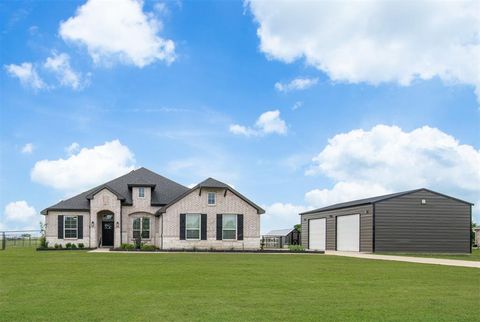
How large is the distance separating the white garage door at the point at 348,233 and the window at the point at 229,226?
8.29 m

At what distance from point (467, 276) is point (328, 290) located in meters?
6.12

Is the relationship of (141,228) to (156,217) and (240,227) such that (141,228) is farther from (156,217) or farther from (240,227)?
(240,227)

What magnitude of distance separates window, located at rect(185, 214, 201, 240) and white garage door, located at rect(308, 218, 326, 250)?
12.1 metres

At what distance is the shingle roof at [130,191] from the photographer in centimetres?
3416

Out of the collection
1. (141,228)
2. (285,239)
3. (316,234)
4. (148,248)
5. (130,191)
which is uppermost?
(130,191)

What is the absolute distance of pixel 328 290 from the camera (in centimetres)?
1084

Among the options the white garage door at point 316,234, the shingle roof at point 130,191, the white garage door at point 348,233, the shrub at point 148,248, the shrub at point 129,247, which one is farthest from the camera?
the white garage door at point 316,234

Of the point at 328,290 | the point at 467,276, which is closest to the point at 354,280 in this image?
the point at 328,290

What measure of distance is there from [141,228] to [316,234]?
1494 centimetres

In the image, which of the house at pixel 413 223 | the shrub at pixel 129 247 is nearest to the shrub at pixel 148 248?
the shrub at pixel 129 247

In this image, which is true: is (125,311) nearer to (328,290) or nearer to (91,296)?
(91,296)

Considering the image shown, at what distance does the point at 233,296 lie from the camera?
32.0 feet

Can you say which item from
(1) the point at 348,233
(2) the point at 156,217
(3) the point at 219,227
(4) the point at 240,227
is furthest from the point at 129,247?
(1) the point at 348,233

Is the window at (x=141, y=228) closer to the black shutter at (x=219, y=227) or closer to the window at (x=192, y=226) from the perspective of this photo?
the window at (x=192, y=226)
